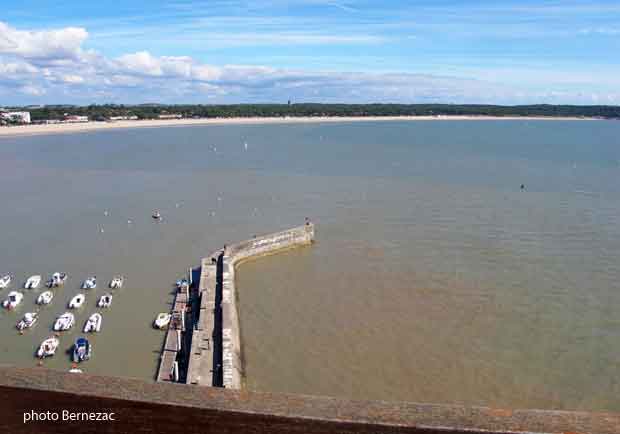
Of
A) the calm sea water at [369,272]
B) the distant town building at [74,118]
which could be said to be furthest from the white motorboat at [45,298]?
the distant town building at [74,118]

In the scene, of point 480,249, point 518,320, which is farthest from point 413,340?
point 480,249

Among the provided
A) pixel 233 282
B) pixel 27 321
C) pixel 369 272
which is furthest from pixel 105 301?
pixel 369 272

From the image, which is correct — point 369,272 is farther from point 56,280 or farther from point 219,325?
point 56,280

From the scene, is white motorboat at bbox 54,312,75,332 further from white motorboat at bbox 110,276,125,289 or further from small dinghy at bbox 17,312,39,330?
white motorboat at bbox 110,276,125,289

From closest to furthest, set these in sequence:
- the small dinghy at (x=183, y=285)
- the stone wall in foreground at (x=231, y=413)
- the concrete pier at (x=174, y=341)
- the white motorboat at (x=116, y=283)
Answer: the stone wall in foreground at (x=231, y=413) < the concrete pier at (x=174, y=341) < the small dinghy at (x=183, y=285) < the white motorboat at (x=116, y=283)

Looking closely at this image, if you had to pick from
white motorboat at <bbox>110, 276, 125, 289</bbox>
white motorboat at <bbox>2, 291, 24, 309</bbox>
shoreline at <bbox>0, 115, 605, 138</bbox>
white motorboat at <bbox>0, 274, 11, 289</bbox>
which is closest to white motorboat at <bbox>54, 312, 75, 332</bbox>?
white motorboat at <bbox>2, 291, 24, 309</bbox>

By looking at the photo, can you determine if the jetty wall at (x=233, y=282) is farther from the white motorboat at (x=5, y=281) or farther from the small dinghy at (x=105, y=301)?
the white motorboat at (x=5, y=281)

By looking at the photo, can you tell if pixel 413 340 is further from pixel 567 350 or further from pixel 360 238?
pixel 360 238
